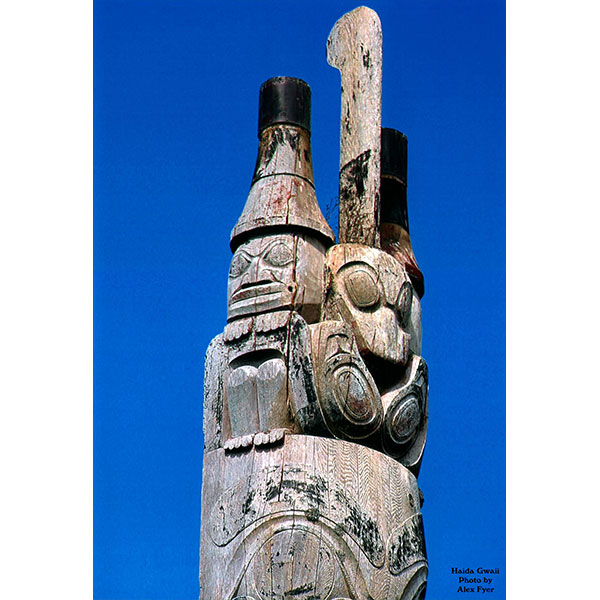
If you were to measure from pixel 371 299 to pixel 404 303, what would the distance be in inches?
9.9

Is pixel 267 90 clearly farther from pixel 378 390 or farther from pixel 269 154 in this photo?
pixel 378 390

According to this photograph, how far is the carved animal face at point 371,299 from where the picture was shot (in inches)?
264

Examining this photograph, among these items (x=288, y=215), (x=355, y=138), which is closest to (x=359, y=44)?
(x=355, y=138)

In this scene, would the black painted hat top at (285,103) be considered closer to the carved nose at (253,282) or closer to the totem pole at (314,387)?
the totem pole at (314,387)

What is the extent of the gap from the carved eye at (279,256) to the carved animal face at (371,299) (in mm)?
268

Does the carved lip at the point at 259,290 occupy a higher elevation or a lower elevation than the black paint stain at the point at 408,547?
higher

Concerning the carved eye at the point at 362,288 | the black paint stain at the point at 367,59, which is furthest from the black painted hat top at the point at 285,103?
the carved eye at the point at 362,288

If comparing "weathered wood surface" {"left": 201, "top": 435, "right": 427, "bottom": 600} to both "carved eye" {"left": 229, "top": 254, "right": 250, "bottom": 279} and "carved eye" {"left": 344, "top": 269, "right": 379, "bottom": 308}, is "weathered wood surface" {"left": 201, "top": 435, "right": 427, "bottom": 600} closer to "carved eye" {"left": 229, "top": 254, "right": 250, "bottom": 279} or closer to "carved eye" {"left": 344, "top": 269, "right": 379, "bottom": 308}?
"carved eye" {"left": 344, "top": 269, "right": 379, "bottom": 308}

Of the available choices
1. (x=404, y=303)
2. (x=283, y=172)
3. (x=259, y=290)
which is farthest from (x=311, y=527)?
(x=283, y=172)

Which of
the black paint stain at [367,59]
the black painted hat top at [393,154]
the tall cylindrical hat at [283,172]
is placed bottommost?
the tall cylindrical hat at [283,172]

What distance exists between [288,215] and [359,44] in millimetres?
1391

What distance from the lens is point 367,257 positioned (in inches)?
271

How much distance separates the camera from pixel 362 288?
679cm

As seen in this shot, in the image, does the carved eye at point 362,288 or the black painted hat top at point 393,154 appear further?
the black painted hat top at point 393,154
